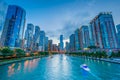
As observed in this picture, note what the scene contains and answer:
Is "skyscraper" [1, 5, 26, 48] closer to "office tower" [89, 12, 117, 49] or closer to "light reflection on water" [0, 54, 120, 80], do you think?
"light reflection on water" [0, 54, 120, 80]

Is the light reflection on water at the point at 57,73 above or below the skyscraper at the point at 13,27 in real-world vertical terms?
below

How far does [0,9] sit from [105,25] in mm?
129124

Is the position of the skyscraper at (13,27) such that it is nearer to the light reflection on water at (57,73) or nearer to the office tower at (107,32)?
the light reflection on water at (57,73)

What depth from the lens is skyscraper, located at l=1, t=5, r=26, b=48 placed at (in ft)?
477

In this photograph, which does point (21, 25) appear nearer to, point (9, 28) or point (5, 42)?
point (9, 28)

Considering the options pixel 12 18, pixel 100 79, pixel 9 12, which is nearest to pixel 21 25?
pixel 12 18

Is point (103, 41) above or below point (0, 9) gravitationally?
Result: below

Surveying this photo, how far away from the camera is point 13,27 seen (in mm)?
150500

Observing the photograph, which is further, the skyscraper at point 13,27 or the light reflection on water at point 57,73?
the skyscraper at point 13,27

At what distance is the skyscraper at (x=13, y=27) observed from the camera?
477 ft

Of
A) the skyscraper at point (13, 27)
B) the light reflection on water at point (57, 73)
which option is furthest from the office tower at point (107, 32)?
the skyscraper at point (13, 27)

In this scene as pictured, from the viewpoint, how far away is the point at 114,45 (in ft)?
402

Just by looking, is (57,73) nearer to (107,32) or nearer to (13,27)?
(107,32)

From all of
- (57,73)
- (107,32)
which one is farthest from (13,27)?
(107,32)
